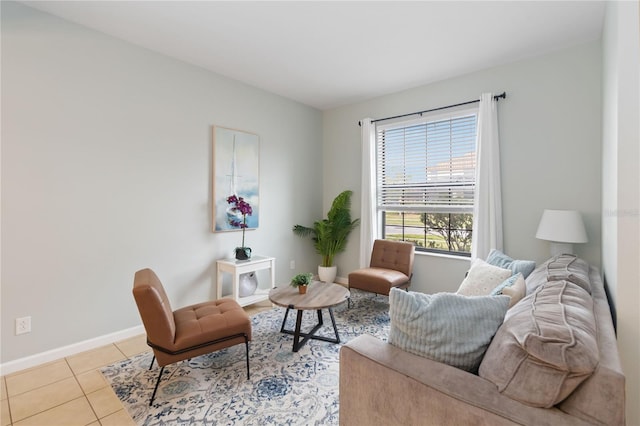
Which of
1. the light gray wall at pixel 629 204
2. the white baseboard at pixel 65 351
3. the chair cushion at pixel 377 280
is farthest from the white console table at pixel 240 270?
the light gray wall at pixel 629 204

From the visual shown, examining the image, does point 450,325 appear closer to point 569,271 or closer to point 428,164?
point 569,271

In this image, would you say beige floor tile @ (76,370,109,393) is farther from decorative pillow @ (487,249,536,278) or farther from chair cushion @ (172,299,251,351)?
decorative pillow @ (487,249,536,278)

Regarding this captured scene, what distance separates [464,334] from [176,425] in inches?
65.6

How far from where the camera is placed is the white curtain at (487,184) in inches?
127

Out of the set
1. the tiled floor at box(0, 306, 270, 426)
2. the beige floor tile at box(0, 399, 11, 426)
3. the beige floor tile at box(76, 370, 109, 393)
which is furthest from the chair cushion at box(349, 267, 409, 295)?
the beige floor tile at box(0, 399, 11, 426)

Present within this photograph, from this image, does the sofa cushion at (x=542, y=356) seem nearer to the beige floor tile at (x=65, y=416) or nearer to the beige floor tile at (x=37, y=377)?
the beige floor tile at (x=65, y=416)

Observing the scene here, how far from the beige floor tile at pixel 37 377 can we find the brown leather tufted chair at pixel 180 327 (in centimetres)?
90

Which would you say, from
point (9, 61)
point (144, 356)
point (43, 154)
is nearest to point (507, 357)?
point (144, 356)

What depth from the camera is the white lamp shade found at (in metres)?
2.58

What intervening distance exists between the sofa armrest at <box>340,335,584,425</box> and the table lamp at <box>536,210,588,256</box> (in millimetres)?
2236

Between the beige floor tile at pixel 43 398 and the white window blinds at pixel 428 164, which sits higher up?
the white window blinds at pixel 428 164

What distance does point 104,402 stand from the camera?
74.9 inches

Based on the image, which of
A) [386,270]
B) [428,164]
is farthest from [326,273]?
[428,164]

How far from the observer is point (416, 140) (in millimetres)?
3992
